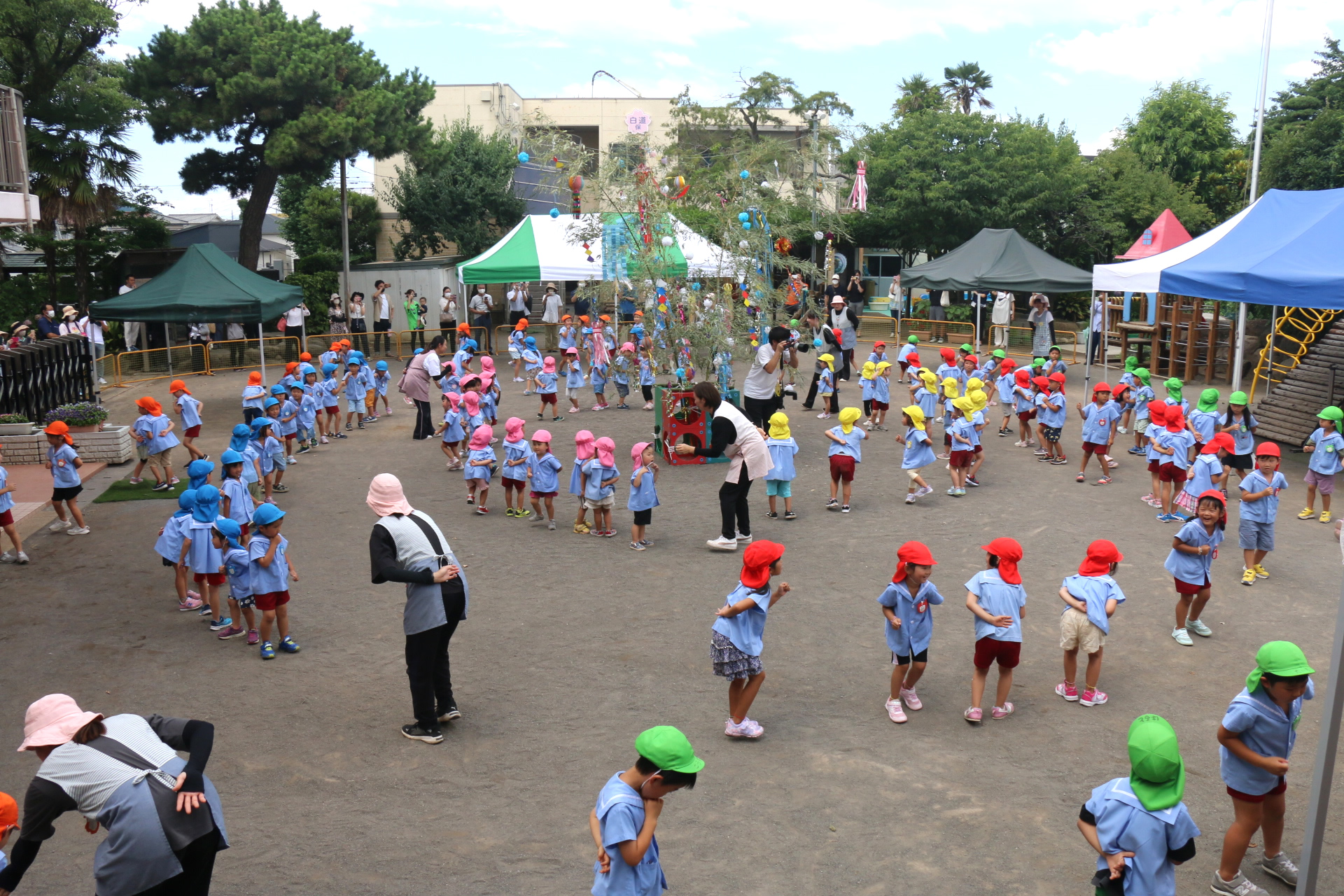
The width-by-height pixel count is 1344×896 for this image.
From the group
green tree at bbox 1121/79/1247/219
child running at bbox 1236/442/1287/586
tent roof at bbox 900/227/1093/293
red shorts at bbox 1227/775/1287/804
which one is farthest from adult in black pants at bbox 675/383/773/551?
green tree at bbox 1121/79/1247/219

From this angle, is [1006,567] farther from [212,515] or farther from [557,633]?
[212,515]

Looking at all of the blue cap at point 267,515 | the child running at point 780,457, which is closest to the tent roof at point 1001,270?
the child running at point 780,457

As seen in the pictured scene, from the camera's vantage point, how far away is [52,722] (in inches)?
157

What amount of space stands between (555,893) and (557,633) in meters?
3.68

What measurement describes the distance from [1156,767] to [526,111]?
39373 millimetres

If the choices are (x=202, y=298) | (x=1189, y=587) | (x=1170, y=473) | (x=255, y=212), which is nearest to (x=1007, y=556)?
(x=1189, y=587)

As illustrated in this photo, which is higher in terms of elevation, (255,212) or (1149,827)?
(255,212)

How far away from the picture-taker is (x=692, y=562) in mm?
10602

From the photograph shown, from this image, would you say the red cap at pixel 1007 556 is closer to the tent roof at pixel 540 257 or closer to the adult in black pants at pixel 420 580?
the adult in black pants at pixel 420 580

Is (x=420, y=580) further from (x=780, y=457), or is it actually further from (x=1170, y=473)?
(x=1170, y=473)

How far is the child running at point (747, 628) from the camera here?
21.5 feet

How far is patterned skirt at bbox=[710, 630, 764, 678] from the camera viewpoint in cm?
662

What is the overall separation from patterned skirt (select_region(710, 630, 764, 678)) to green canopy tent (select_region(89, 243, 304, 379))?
1395cm

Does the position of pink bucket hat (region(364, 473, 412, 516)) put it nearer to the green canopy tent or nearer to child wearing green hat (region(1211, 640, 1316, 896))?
child wearing green hat (region(1211, 640, 1316, 896))
